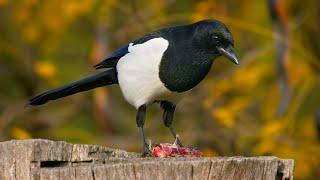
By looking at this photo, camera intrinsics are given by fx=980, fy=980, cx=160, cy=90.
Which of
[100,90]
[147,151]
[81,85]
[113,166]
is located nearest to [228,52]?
[147,151]

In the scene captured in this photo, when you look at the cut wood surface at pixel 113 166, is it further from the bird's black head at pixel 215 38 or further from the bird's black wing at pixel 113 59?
the bird's black wing at pixel 113 59

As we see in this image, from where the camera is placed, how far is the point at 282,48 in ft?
19.2

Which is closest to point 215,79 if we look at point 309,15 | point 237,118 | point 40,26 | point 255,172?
point 237,118

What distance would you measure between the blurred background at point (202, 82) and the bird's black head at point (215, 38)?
1.29 m

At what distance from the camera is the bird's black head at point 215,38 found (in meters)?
4.43

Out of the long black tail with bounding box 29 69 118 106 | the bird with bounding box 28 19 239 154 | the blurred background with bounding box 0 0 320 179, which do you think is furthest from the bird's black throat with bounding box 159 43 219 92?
the blurred background with bounding box 0 0 320 179

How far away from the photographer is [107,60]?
4855 millimetres

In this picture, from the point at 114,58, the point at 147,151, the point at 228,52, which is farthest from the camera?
the point at 114,58

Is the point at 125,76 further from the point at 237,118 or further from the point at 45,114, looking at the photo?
the point at 45,114

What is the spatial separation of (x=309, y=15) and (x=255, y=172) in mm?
3226

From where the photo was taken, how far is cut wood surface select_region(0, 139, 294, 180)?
10.4 ft

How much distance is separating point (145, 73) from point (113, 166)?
55.1 inches

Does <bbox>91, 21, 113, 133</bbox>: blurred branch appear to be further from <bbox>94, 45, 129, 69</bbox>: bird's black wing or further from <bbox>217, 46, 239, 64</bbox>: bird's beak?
<bbox>217, 46, 239, 64</bbox>: bird's beak

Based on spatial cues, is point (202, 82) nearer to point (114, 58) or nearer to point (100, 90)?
point (100, 90)
